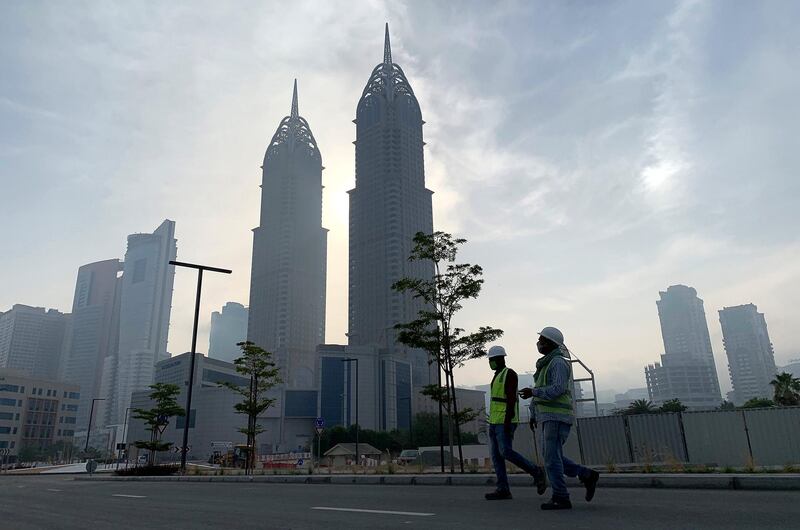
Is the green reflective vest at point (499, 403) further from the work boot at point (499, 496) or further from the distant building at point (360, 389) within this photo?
the distant building at point (360, 389)

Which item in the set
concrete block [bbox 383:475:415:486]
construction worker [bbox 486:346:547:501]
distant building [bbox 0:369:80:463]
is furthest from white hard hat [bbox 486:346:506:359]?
distant building [bbox 0:369:80:463]

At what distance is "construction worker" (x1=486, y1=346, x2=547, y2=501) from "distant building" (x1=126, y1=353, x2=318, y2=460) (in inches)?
5289

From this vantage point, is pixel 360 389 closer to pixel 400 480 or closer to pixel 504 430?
pixel 400 480

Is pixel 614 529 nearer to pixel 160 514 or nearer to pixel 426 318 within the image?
pixel 160 514

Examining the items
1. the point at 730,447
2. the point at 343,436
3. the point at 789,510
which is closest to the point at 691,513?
the point at 789,510

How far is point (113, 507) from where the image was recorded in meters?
7.43

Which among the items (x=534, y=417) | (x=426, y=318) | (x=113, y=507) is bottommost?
(x=113, y=507)

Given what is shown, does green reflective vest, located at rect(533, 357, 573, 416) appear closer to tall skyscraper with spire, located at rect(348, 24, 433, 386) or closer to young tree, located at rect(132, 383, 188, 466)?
young tree, located at rect(132, 383, 188, 466)

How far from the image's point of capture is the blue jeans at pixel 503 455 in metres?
6.35

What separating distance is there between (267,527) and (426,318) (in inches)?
568

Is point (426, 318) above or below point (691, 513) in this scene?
above

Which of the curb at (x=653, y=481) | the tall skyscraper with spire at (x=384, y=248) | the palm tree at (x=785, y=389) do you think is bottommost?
the curb at (x=653, y=481)

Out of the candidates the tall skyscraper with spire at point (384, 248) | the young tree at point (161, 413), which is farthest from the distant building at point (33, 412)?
the young tree at point (161, 413)

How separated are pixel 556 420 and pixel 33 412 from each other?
466ft
